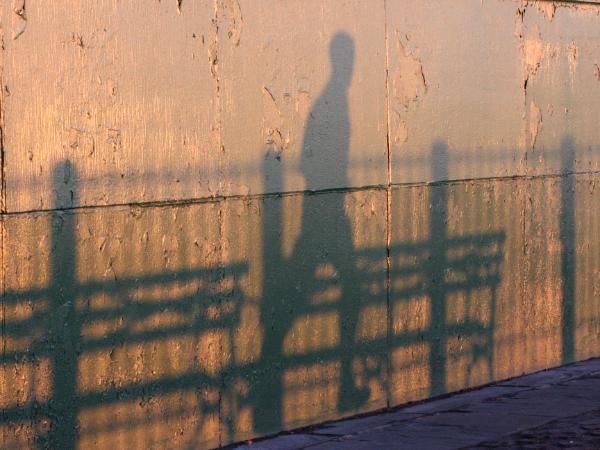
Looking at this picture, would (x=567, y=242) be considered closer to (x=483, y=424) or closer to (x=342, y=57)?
(x=483, y=424)

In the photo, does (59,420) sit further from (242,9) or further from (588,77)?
(588,77)

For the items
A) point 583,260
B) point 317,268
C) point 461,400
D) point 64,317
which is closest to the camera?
point 64,317

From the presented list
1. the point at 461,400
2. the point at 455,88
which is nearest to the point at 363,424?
the point at 461,400

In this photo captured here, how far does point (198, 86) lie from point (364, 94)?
1667mm

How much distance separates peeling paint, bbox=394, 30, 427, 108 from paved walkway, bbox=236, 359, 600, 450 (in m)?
2.18

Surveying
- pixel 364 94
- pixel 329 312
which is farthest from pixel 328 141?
pixel 329 312

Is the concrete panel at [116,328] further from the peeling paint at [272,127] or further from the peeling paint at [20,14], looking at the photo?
the peeling paint at [20,14]

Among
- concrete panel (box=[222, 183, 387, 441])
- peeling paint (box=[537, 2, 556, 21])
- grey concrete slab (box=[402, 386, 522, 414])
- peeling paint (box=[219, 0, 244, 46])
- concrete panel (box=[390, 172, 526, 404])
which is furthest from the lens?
peeling paint (box=[537, 2, 556, 21])

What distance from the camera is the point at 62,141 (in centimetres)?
756

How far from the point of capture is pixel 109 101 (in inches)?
309

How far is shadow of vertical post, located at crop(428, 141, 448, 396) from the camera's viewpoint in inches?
410

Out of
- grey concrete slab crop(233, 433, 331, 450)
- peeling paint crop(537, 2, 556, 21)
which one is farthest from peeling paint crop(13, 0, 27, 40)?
peeling paint crop(537, 2, 556, 21)

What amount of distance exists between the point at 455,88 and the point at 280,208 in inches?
89.3

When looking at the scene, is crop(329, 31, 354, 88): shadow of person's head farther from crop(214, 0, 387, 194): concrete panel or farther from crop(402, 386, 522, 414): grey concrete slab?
crop(402, 386, 522, 414): grey concrete slab
